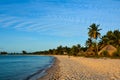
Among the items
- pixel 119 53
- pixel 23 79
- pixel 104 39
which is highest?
pixel 104 39

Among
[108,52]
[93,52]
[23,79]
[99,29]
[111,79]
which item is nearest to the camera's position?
[111,79]

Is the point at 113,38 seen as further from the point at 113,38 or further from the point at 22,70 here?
the point at 22,70

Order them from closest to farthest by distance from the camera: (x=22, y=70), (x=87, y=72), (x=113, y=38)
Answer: (x=87, y=72) < (x=22, y=70) < (x=113, y=38)

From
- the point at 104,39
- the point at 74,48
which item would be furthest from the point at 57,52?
the point at 104,39

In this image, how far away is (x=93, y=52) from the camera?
75.4 metres

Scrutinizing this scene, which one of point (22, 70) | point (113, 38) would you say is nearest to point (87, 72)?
point (22, 70)

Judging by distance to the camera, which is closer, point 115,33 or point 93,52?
point 115,33

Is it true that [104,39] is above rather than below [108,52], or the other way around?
above

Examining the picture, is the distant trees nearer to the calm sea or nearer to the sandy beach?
the calm sea

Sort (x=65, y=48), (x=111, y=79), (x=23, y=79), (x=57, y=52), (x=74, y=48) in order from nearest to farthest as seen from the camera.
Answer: (x=111, y=79)
(x=23, y=79)
(x=74, y=48)
(x=65, y=48)
(x=57, y=52)

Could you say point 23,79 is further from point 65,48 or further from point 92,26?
point 65,48

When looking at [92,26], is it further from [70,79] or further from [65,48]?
[65,48]

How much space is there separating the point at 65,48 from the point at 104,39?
86.7 metres

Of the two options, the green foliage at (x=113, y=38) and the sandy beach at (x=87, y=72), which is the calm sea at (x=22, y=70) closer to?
the sandy beach at (x=87, y=72)
